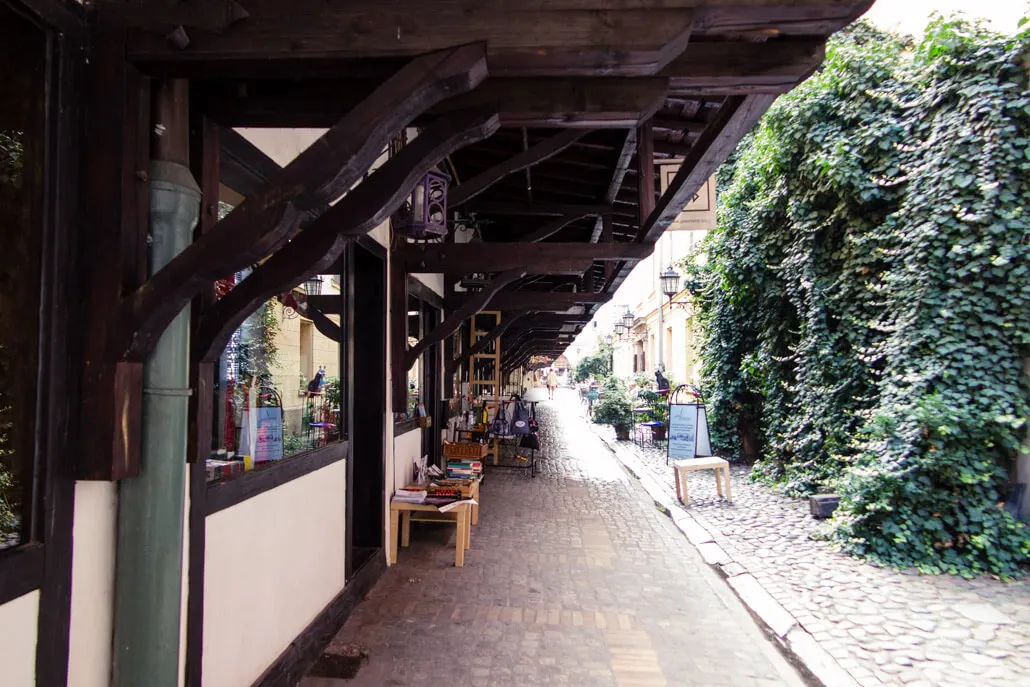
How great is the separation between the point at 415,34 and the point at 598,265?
9.42 m

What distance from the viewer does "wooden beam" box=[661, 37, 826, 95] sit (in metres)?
2.29

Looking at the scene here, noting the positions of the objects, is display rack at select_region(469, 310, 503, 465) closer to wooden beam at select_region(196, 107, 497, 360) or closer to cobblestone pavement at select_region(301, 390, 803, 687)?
cobblestone pavement at select_region(301, 390, 803, 687)

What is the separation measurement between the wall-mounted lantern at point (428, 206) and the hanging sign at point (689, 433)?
624cm

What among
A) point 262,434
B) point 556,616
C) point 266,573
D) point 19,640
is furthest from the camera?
point 556,616

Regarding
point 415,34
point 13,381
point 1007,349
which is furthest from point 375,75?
point 1007,349

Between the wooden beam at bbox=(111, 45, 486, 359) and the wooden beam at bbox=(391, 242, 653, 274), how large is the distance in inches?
147

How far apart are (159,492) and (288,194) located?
1047 millimetres

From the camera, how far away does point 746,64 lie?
2328 mm

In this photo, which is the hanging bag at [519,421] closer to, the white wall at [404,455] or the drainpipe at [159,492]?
the white wall at [404,455]

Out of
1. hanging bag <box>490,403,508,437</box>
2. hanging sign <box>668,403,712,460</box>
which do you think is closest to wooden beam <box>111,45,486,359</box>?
hanging sign <box>668,403,712,460</box>

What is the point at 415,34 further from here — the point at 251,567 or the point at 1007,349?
the point at 1007,349

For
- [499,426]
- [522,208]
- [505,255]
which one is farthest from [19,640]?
[499,426]

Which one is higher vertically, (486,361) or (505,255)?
(505,255)

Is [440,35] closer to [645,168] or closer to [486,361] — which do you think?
[645,168]
